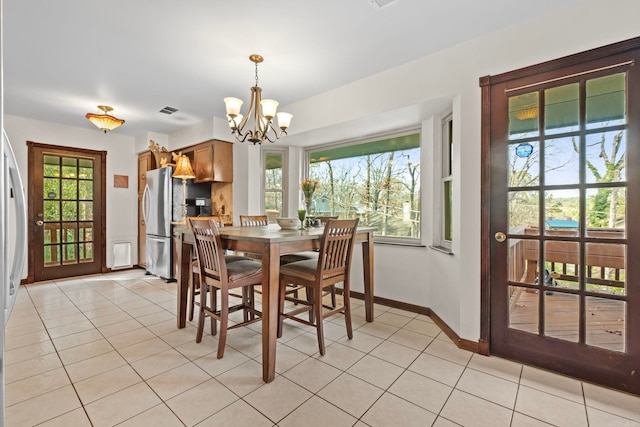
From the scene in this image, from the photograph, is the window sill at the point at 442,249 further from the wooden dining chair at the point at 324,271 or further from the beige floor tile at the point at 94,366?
the beige floor tile at the point at 94,366

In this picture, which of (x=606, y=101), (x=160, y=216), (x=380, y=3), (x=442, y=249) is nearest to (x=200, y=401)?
(x=442, y=249)

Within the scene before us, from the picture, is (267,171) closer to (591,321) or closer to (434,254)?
(434,254)

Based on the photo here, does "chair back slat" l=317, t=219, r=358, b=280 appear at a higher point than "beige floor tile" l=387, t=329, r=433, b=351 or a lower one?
higher

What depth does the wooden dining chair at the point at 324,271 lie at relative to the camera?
2274 millimetres

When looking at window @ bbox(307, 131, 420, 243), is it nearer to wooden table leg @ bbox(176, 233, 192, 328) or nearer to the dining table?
the dining table

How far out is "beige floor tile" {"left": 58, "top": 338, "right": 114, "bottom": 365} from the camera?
7.28ft

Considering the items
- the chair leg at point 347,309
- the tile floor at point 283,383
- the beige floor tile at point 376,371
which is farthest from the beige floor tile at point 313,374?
the chair leg at point 347,309

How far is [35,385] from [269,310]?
1.49 meters

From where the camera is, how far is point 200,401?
1.74m

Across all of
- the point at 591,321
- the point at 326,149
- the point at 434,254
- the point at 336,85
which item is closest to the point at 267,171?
the point at 326,149

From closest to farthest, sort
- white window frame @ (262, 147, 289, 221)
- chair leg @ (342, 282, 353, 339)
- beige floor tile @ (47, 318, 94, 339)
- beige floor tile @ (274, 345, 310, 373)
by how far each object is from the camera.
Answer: beige floor tile @ (274, 345, 310, 373) → chair leg @ (342, 282, 353, 339) → beige floor tile @ (47, 318, 94, 339) → white window frame @ (262, 147, 289, 221)

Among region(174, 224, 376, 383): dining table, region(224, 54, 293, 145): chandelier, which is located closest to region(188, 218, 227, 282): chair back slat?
region(174, 224, 376, 383): dining table

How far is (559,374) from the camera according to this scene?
2039 mm

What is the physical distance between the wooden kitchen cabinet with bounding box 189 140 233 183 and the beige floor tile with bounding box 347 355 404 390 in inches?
126
